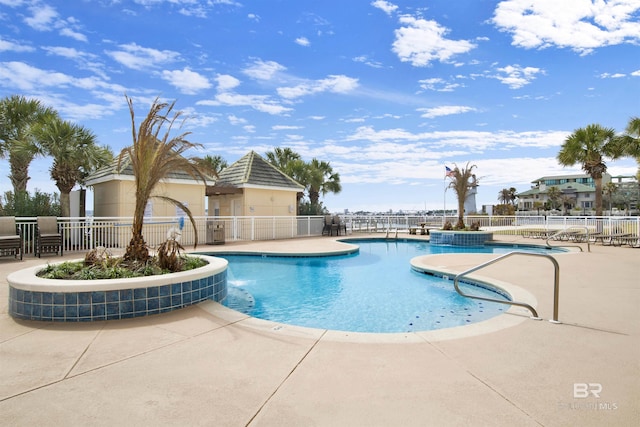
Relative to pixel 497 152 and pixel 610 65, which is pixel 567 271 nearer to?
pixel 610 65

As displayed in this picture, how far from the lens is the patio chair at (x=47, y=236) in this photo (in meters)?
9.31

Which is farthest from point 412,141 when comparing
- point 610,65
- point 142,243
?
point 142,243

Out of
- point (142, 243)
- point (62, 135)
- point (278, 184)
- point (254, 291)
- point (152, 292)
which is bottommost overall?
point (254, 291)

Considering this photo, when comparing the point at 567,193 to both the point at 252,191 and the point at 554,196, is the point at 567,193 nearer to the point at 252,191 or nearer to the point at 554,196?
the point at 554,196

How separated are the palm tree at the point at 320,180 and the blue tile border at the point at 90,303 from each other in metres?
20.8

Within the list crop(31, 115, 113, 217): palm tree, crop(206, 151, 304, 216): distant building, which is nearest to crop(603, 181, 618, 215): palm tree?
crop(206, 151, 304, 216): distant building

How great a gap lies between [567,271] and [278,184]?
13.1 metres

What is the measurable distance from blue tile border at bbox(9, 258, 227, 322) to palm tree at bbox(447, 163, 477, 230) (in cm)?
1385

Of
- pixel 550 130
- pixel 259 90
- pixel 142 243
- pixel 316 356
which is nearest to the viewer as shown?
pixel 316 356

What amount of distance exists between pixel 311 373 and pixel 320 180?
75.1 ft

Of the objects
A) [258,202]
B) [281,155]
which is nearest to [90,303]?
[258,202]

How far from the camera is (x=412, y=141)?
20859 mm

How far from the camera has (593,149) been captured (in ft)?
67.3

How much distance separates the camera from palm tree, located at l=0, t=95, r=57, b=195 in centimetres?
1443
